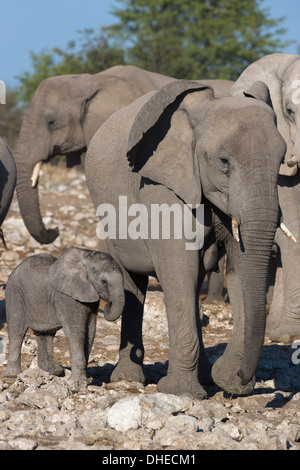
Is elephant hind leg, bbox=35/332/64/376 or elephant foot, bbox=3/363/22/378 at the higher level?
elephant hind leg, bbox=35/332/64/376

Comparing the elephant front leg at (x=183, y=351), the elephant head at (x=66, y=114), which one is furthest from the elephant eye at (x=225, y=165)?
the elephant head at (x=66, y=114)

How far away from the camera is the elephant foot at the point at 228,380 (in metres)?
5.82

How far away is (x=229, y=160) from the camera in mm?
5387

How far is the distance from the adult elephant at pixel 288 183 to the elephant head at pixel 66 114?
2.85 meters

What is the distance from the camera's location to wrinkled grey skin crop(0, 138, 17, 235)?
8.64 m

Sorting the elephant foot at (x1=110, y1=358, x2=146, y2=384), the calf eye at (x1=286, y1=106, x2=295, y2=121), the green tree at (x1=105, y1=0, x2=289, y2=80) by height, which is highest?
the green tree at (x1=105, y1=0, x2=289, y2=80)

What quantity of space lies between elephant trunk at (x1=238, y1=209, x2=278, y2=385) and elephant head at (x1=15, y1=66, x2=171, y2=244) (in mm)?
5139

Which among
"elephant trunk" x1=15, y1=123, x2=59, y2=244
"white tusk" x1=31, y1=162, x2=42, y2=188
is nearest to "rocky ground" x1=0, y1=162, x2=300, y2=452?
"elephant trunk" x1=15, y1=123, x2=59, y2=244

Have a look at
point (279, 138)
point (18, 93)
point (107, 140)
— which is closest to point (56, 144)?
point (107, 140)

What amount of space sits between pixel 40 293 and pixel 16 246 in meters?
5.84

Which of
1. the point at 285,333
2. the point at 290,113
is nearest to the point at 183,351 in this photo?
the point at 285,333

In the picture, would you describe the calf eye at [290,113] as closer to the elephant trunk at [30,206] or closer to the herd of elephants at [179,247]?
the herd of elephants at [179,247]

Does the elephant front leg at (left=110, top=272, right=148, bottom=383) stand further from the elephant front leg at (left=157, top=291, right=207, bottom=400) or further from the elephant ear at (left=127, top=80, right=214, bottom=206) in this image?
the elephant ear at (left=127, top=80, right=214, bottom=206)

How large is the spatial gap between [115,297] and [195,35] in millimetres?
20740
